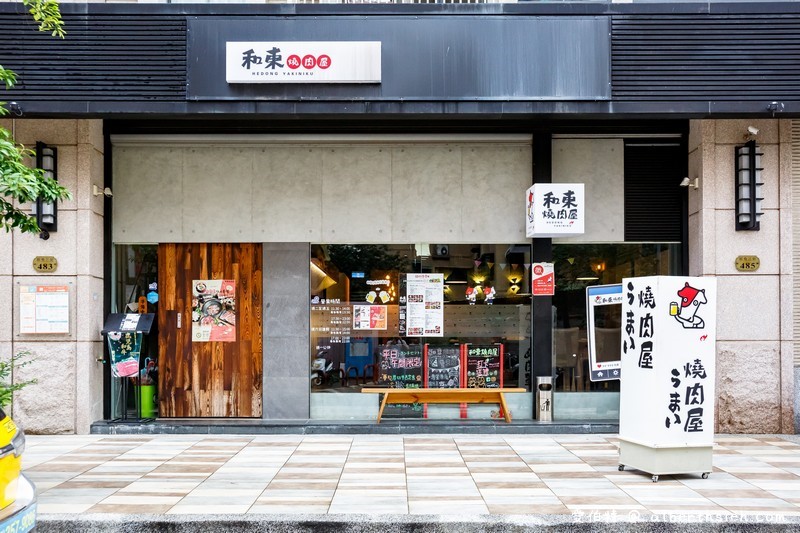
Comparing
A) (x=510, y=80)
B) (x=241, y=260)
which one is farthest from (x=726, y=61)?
(x=241, y=260)

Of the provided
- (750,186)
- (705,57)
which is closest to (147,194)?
(705,57)

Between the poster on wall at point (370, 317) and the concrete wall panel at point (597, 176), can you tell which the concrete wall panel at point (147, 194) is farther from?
the concrete wall panel at point (597, 176)

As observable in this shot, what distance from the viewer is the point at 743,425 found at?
11039mm

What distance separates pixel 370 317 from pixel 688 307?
17.9 ft

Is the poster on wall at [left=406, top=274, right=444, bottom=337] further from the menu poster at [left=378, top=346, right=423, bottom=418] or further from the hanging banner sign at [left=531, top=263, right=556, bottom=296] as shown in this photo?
the hanging banner sign at [left=531, top=263, right=556, bottom=296]

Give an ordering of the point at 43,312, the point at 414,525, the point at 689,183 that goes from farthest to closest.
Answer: the point at 689,183
the point at 43,312
the point at 414,525

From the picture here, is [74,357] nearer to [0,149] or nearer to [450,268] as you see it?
[0,149]

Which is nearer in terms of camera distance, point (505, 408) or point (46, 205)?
point (46, 205)

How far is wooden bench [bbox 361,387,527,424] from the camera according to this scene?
1145 cm

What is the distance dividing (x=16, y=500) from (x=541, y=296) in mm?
8732

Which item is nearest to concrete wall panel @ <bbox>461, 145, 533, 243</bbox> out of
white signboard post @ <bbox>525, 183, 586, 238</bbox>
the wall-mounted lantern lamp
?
white signboard post @ <bbox>525, 183, 586, 238</bbox>

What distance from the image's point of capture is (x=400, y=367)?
471 inches

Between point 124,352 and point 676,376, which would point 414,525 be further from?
point 124,352

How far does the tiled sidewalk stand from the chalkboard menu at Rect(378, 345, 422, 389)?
1.16m
